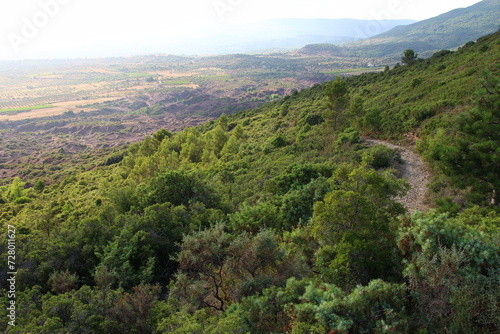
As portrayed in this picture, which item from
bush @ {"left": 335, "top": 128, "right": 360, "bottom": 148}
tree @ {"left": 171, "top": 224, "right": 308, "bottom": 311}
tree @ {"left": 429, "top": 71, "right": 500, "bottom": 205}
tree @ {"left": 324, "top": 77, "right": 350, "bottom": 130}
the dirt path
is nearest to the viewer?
tree @ {"left": 171, "top": 224, "right": 308, "bottom": 311}

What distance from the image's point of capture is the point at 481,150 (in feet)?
30.4

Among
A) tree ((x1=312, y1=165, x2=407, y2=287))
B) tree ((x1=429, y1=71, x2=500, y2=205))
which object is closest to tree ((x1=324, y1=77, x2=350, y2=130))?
tree ((x1=429, y1=71, x2=500, y2=205))

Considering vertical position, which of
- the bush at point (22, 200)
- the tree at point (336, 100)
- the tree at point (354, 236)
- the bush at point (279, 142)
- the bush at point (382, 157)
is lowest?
the bush at point (22, 200)

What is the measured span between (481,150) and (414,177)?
6.04 m

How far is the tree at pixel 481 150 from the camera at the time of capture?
9.15 m

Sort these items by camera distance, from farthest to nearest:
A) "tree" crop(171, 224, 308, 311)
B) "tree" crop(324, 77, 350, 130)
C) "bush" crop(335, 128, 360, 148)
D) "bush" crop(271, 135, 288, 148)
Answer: "bush" crop(271, 135, 288, 148), "tree" crop(324, 77, 350, 130), "bush" crop(335, 128, 360, 148), "tree" crop(171, 224, 308, 311)

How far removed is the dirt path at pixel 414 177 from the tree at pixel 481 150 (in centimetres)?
247

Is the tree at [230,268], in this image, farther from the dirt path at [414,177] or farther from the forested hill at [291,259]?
the dirt path at [414,177]

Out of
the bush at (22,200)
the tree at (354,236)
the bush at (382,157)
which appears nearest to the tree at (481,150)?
the tree at (354,236)

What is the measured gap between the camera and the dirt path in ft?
40.8

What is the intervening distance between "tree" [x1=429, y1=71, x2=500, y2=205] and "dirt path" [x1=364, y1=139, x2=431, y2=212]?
97.4 inches
